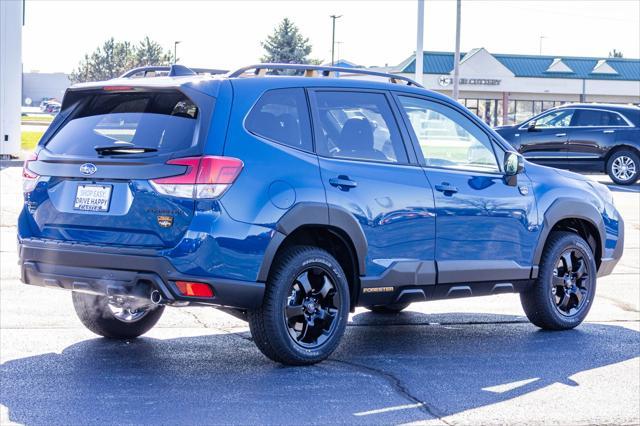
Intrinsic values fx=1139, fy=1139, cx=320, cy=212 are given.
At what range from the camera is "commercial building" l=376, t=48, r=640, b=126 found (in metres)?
74.2

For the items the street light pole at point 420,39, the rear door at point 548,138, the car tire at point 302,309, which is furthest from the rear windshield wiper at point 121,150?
the street light pole at point 420,39

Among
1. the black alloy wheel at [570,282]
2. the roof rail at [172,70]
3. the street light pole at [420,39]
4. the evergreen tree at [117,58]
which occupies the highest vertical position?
the evergreen tree at [117,58]

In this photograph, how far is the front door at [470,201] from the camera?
7.77m

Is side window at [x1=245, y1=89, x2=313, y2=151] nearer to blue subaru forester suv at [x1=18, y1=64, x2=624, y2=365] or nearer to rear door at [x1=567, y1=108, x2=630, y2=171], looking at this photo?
blue subaru forester suv at [x1=18, y1=64, x2=624, y2=365]

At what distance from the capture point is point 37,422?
566cm

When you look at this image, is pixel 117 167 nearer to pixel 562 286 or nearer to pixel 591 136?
pixel 562 286

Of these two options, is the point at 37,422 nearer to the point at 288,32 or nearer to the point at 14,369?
the point at 14,369

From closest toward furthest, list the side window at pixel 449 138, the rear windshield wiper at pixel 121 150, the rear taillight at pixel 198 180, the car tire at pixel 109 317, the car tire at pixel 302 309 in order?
the rear taillight at pixel 198 180
the rear windshield wiper at pixel 121 150
the car tire at pixel 302 309
the car tire at pixel 109 317
the side window at pixel 449 138

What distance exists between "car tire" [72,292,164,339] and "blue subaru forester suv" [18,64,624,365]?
11mm

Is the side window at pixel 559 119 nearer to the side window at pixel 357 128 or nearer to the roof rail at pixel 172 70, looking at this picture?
the side window at pixel 357 128

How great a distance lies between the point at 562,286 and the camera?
8797 millimetres

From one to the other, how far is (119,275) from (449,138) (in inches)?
113

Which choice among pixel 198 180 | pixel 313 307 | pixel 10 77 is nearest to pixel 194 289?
pixel 198 180

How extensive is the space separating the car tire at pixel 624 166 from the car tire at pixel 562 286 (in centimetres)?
1643
